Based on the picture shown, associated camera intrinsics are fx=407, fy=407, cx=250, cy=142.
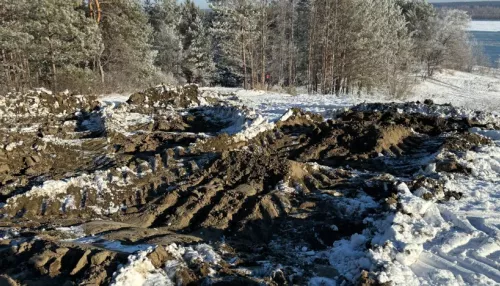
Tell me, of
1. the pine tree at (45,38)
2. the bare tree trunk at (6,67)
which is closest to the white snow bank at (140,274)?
the pine tree at (45,38)

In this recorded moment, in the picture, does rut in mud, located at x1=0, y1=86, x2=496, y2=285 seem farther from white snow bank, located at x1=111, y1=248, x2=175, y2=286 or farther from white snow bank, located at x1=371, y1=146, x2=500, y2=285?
white snow bank, located at x1=371, y1=146, x2=500, y2=285

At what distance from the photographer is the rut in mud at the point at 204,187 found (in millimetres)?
4707

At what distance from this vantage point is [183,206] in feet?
21.0

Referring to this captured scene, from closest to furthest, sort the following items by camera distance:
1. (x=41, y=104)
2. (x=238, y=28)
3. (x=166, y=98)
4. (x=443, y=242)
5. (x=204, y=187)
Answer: (x=443, y=242) < (x=204, y=187) < (x=41, y=104) < (x=166, y=98) < (x=238, y=28)

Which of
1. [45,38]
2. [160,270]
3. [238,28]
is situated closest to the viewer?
[160,270]

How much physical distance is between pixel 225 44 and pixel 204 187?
22.9 meters

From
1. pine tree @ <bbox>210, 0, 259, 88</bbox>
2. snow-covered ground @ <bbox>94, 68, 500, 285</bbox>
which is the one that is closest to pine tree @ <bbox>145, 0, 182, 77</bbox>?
pine tree @ <bbox>210, 0, 259, 88</bbox>

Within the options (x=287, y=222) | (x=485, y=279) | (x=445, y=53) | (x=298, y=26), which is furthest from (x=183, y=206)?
(x=445, y=53)

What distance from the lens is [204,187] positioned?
6.75 metres

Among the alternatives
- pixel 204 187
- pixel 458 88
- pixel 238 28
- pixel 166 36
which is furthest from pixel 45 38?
pixel 458 88

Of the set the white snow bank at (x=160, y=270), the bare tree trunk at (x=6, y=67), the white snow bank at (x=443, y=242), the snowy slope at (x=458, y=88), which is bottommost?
the snowy slope at (x=458, y=88)

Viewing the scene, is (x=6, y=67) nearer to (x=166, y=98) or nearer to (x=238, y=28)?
(x=166, y=98)

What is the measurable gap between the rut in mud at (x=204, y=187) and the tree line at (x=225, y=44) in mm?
6198

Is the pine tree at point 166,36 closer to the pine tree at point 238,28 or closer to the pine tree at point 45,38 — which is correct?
the pine tree at point 238,28
